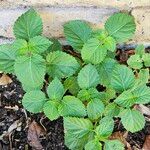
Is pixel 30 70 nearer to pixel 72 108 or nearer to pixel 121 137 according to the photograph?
pixel 72 108

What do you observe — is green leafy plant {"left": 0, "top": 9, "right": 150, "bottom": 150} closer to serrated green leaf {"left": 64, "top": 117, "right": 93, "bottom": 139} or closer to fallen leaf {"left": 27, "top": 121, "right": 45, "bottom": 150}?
serrated green leaf {"left": 64, "top": 117, "right": 93, "bottom": 139}

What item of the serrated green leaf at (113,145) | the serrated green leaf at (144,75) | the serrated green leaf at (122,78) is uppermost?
the serrated green leaf at (122,78)

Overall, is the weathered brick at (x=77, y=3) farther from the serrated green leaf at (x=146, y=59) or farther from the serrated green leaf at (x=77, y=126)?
the serrated green leaf at (x=77, y=126)

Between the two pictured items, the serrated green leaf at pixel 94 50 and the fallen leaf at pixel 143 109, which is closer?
the serrated green leaf at pixel 94 50

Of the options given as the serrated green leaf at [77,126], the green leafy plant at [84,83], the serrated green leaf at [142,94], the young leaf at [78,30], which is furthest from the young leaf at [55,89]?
the serrated green leaf at [142,94]

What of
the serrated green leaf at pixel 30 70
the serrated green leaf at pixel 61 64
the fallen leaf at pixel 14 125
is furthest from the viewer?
the fallen leaf at pixel 14 125

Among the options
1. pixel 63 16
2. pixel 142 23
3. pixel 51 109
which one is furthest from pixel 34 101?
pixel 142 23
